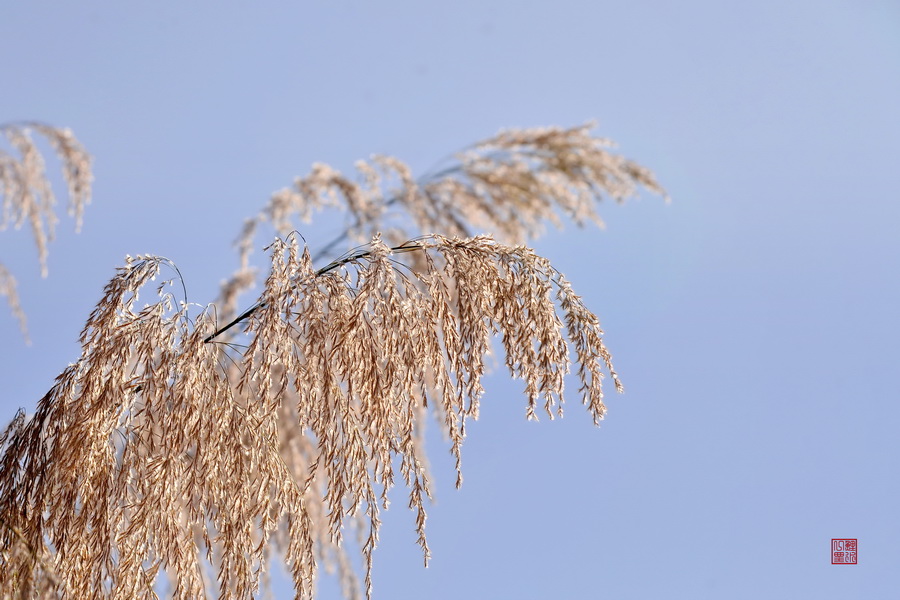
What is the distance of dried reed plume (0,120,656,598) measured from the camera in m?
1.50

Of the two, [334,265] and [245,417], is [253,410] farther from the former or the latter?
[334,265]

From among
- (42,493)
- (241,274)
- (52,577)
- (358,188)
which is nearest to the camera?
(52,577)

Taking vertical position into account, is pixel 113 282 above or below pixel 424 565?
above

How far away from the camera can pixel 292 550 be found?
5.06 feet

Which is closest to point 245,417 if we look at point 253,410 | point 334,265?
point 253,410

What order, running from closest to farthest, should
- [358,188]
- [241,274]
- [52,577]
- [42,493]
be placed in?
[52,577], [42,493], [241,274], [358,188]

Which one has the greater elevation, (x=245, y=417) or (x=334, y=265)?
(x=334, y=265)

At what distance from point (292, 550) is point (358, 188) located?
230 cm

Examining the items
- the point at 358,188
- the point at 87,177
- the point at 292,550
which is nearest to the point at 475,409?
the point at 292,550

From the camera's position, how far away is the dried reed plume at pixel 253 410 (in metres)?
1.50

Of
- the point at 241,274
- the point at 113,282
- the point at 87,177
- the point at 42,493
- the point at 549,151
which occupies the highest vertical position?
the point at 549,151

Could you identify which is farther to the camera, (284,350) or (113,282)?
(113,282)

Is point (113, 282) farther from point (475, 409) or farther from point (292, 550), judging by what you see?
point (475, 409)

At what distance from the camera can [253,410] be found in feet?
5.07
